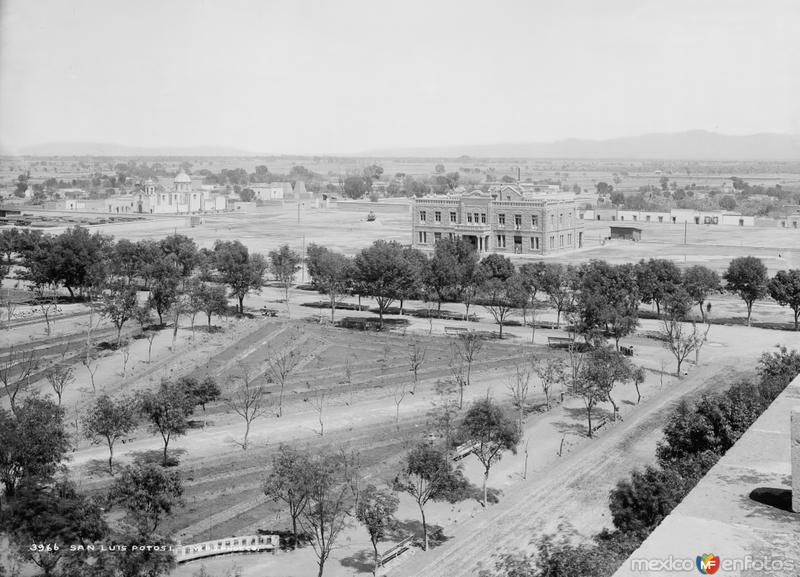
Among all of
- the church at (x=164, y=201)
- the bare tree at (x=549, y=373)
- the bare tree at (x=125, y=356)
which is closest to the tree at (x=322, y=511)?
the bare tree at (x=549, y=373)

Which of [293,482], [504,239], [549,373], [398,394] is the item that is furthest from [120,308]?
[504,239]

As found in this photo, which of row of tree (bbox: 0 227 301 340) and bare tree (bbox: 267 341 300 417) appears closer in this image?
bare tree (bbox: 267 341 300 417)

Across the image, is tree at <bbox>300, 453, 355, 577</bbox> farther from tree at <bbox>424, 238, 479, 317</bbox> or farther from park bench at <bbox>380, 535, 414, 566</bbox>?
tree at <bbox>424, 238, 479, 317</bbox>

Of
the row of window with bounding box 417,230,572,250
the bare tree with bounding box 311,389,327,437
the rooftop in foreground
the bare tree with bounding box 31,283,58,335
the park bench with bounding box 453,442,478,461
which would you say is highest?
the rooftop in foreground

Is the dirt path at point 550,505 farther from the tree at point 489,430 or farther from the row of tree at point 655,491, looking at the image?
the tree at point 489,430

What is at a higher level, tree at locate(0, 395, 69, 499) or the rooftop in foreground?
the rooftop in foreground

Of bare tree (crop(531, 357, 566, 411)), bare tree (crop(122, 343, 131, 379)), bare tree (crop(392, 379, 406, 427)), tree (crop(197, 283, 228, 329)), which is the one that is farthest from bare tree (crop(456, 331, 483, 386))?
bare tree (crop(122, 343, 131, 379))

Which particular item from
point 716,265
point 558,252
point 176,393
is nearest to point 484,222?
point 558,252
